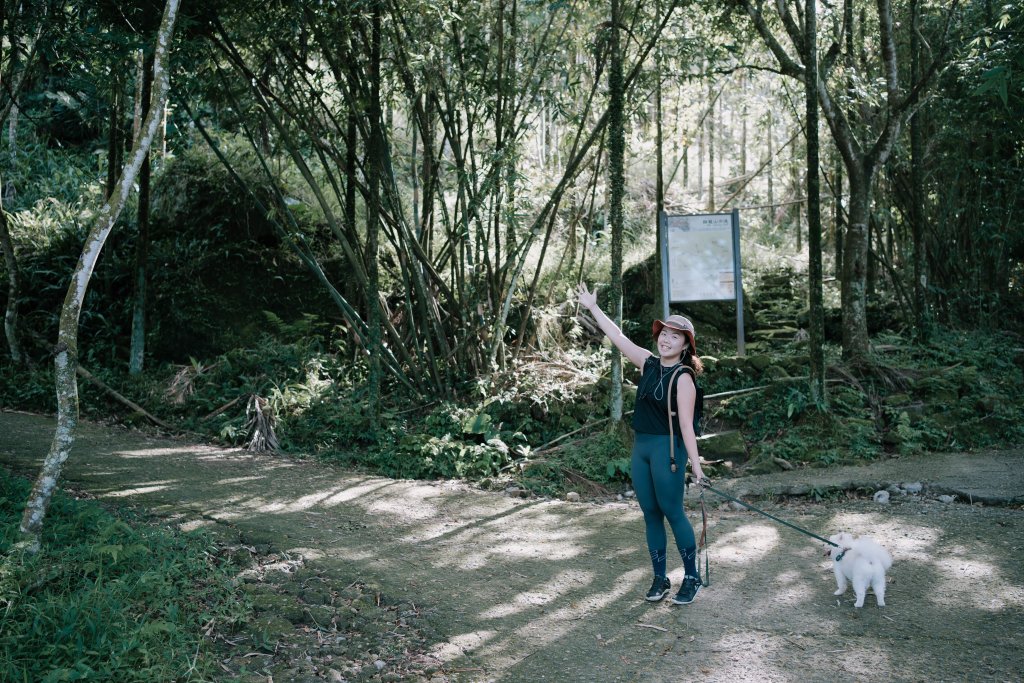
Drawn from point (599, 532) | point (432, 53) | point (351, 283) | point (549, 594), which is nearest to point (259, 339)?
point (351, 283)

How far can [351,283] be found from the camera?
385 inches

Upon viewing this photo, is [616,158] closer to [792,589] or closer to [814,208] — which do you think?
[814,208]

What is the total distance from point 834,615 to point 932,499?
2442 mm

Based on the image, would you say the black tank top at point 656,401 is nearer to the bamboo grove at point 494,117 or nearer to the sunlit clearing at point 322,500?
the sunlit clearing at point 322,500

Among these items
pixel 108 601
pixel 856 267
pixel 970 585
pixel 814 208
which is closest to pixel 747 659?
pixel 970 585

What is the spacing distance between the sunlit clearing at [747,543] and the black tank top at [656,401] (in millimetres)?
1306

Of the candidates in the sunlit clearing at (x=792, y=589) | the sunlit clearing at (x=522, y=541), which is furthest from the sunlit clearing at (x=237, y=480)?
the sunlit clearing at (x=792, y=589)

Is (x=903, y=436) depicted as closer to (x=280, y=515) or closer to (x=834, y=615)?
(x=834, y=615)

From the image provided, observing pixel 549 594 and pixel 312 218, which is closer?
pixel 549 594

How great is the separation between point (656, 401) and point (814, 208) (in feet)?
12.7

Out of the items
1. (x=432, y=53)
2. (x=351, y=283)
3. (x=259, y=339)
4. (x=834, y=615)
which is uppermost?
(x=432, y=53)

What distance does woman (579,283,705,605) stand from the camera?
3.84m

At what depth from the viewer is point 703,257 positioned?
27.2 feet

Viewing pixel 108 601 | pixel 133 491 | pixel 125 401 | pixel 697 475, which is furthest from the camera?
pixel 125 401
